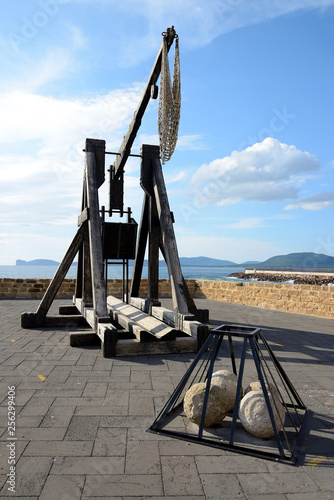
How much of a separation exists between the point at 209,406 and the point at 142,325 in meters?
3.18

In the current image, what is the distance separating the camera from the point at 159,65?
5.87m

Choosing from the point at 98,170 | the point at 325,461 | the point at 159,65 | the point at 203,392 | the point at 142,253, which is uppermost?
the point at 159,65

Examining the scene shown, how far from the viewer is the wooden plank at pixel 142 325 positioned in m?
5.64

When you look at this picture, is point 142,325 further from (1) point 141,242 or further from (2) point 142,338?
(1) point 141,242

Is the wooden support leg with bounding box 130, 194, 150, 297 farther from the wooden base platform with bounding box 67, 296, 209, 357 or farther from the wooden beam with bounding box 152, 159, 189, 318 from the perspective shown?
the wooden base platform with bounding box 67, 296, 209, 357

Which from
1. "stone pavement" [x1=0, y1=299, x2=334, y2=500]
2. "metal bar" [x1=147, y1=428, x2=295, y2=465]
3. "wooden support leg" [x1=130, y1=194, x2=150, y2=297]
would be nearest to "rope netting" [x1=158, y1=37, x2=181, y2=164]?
"wooden support leg" [x1=130, y1=194, x2=150, y2=297]

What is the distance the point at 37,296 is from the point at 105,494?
40.5 ft

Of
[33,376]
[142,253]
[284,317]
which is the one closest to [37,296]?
[142,253]

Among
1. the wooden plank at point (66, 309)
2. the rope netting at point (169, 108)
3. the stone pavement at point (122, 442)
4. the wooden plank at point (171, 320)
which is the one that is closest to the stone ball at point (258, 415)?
the stone pavement at point (122, 442)

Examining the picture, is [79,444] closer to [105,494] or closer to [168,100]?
[105,494]

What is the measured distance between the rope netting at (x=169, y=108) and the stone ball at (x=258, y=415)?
3.21 metres

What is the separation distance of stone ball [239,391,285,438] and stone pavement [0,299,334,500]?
0.93ft

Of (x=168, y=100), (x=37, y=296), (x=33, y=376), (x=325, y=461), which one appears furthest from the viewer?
(x=37, y=296)

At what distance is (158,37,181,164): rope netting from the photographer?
201 inches
